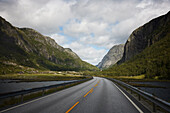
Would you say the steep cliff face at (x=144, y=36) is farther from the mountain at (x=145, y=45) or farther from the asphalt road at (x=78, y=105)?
the asphalt road at (x=78, y=105)

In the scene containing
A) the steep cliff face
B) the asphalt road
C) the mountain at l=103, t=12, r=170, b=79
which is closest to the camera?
the asphalt road

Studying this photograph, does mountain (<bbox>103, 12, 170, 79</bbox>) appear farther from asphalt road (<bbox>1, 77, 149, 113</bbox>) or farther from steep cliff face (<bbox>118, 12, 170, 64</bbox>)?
asphalt road (<bbox>1, 77, 149, 113</bbox>)

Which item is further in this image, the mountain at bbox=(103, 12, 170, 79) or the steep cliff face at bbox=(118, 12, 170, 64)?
the steep cliff face at bbox=(118, 12, 170, 64)

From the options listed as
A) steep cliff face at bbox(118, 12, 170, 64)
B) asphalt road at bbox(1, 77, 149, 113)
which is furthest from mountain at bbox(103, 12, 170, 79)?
asphalt road at bbox(1, 77, 149, 113)

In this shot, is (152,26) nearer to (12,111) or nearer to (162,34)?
(162,34)

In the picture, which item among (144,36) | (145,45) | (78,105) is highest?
(144,36)

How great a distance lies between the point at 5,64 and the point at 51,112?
588 ft

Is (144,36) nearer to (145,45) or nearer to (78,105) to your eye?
(145,45)

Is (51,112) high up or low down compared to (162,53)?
down

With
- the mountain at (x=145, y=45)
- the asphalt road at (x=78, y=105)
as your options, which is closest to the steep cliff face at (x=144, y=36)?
the mountain at (x=145, y=45)

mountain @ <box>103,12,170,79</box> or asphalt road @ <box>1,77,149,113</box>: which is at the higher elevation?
mountain @ <box>103,12,170,79</box>

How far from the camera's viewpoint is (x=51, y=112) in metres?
5.25

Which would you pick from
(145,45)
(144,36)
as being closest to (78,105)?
(145,45)

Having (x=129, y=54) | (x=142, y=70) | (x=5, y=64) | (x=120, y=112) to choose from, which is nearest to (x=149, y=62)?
(x=142, y=70)
